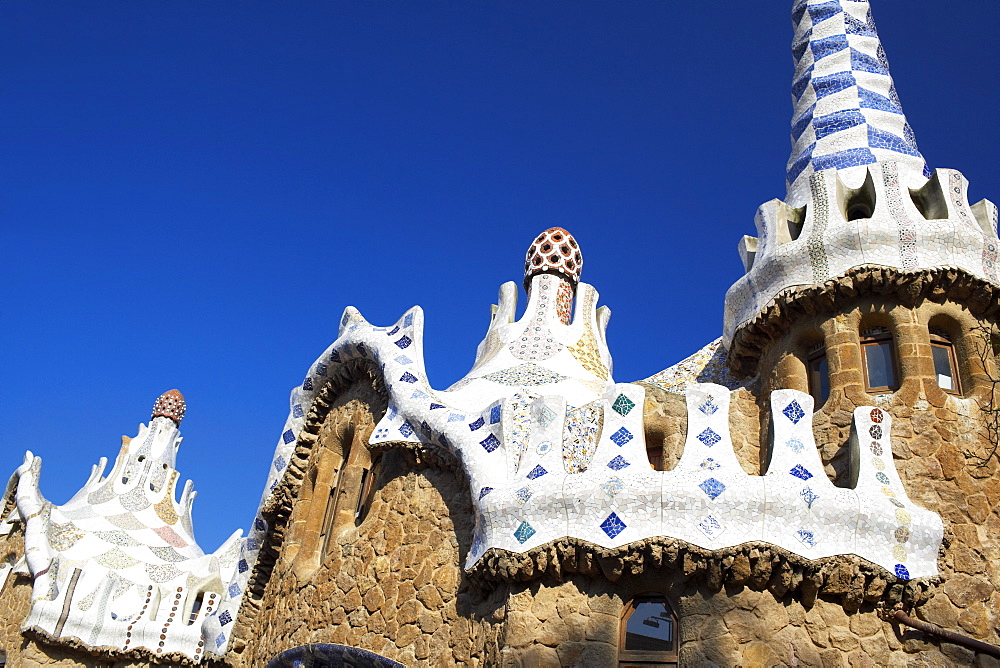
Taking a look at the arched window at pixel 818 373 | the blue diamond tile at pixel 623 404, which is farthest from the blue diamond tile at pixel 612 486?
the arched window at pixel 818 373

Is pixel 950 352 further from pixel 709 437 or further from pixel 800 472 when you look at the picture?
pixel 709 437

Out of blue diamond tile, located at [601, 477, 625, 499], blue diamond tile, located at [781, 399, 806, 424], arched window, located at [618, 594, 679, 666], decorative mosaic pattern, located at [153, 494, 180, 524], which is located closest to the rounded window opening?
blue diamond tile, located at [781, 399, 806, 424]

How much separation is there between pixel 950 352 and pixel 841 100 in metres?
2.82

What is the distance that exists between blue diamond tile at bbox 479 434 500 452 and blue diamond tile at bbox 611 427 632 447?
778 millimetres

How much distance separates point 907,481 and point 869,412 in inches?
19.8

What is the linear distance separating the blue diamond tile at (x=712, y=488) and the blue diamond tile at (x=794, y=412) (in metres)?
0.68

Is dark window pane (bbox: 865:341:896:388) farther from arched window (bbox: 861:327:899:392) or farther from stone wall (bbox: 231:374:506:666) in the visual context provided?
stone wall (bbox: 231:374:506:666)

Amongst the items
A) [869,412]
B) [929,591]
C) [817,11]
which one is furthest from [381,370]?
[817,11]

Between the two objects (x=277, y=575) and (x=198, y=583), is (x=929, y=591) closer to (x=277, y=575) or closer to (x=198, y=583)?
(x=277, y=575)

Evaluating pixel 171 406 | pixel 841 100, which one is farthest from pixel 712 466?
pixel 171 406

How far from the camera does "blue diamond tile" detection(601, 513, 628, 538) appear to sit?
4.90 meters

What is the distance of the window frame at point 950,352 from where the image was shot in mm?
5883

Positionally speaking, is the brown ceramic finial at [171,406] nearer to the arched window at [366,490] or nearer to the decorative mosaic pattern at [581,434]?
the arched window at [366,490]

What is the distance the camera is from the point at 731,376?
289 inches
